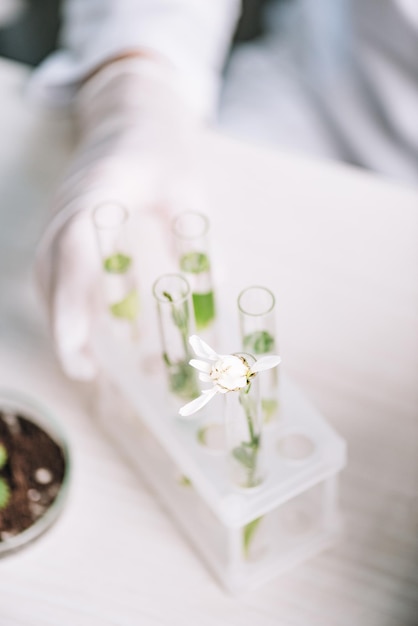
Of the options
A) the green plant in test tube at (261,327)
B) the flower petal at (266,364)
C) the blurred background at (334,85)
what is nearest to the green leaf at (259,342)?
the green plant in test tube at (261,327)

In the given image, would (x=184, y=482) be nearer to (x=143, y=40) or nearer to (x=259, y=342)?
(x=259, y=342)

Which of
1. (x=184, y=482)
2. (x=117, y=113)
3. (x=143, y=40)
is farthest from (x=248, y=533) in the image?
(x=143, y=40)

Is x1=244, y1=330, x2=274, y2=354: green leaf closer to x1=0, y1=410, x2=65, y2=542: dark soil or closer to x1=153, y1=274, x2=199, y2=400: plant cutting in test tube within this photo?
x1=153, y1=274, x2=199, y2=400: plant cutting in test tube

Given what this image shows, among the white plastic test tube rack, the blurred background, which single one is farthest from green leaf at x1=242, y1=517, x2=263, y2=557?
the blurred background

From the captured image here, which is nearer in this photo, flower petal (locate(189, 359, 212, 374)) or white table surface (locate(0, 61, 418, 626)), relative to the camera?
flower petal (locate(189, 359, 212, 374))

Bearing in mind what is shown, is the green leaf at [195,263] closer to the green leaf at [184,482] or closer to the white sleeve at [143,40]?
the green leaf at [184,482]
